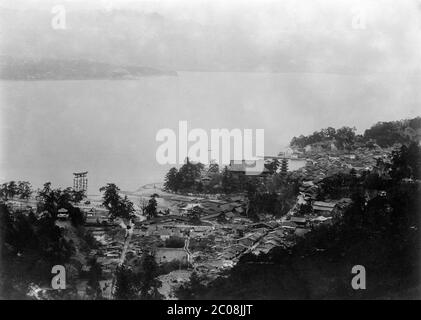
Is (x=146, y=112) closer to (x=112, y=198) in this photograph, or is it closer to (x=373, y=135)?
(x=112, y=198)

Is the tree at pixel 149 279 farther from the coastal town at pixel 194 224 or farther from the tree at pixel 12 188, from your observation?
the tree at pixel 12 188

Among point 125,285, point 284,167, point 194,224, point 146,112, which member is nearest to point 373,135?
point 284,167

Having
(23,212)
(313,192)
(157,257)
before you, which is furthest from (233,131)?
(23,212)

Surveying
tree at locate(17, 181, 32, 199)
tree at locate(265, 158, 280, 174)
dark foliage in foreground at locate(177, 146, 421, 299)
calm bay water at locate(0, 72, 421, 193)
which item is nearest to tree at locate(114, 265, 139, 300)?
dark foliage in foreground at locate(177, 146, 421, 299)
